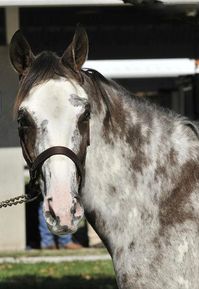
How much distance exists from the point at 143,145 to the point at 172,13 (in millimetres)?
4786

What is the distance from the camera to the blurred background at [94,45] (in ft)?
28.7

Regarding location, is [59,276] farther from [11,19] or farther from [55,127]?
[55,127]

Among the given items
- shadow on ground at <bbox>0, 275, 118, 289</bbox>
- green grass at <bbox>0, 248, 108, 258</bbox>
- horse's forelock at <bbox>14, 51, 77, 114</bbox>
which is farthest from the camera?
green grass at <bbox>0, 248, 108, 258</bbox>

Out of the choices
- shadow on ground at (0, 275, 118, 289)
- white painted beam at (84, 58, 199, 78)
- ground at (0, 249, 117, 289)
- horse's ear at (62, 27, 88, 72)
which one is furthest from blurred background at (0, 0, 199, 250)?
horse's ear at (62, 27, 88, 72)

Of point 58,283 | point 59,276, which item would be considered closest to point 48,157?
point 58,283

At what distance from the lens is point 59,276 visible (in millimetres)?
8094

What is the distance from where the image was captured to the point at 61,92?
11.9 ft

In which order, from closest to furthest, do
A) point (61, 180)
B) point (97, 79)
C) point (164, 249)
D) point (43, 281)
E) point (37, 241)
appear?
point (61, 180), point (164, 249), point (97, 79), point (43, 281), point (37, 241)

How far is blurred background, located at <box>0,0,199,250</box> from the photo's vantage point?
8.73m

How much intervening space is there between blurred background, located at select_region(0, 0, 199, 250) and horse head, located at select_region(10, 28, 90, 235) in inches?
168

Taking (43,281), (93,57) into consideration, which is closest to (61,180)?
(43,281)

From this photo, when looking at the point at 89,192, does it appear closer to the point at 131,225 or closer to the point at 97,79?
the point at 131,225

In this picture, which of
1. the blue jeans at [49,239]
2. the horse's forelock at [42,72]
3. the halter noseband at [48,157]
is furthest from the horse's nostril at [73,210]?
the blue jeans at [49,239]

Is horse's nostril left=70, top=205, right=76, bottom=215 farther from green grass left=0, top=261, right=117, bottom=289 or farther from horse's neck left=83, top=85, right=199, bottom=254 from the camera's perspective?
green grass left=0, top=261, right=117, bottom=289
